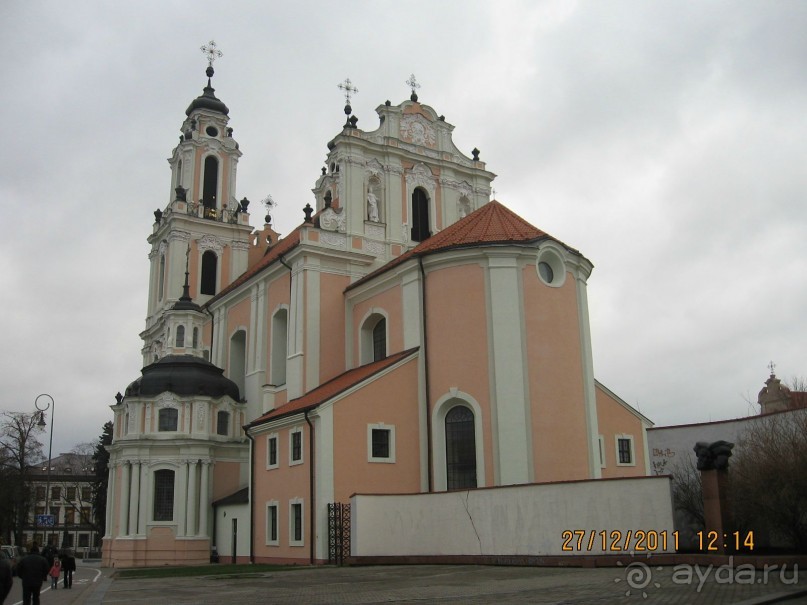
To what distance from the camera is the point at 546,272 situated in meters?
27.2

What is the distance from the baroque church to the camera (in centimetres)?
2530

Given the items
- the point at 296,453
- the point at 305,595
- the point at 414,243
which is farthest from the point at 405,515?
the point at 414,243

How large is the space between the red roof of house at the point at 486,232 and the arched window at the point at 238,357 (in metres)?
12.2

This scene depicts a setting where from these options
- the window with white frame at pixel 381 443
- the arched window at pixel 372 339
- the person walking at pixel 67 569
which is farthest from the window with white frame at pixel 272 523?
the person walking at pixel 67 569

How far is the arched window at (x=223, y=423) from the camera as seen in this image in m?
35.7

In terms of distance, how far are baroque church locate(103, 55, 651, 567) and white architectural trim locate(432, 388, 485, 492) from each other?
0.05 metres

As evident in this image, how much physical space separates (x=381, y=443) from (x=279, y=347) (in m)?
11.3

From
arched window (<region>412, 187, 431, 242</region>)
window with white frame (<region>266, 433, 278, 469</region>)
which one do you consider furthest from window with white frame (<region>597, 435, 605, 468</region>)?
arched window (<region>412, 187, 431, 242</region>)

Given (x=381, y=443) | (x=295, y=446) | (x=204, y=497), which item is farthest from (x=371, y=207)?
(x=204, y=497)

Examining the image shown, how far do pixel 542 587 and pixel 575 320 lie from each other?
1447cm

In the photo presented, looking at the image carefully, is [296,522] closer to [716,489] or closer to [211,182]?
[716,489]

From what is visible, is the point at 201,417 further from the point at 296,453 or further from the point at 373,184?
the point at 373,184

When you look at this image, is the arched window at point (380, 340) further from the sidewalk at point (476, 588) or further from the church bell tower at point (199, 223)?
the church bell tower at point (199, 223)

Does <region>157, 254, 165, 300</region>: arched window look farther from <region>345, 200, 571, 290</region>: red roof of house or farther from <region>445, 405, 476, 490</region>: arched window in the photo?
<region>445, 405, 476, 490</region>: arched window
